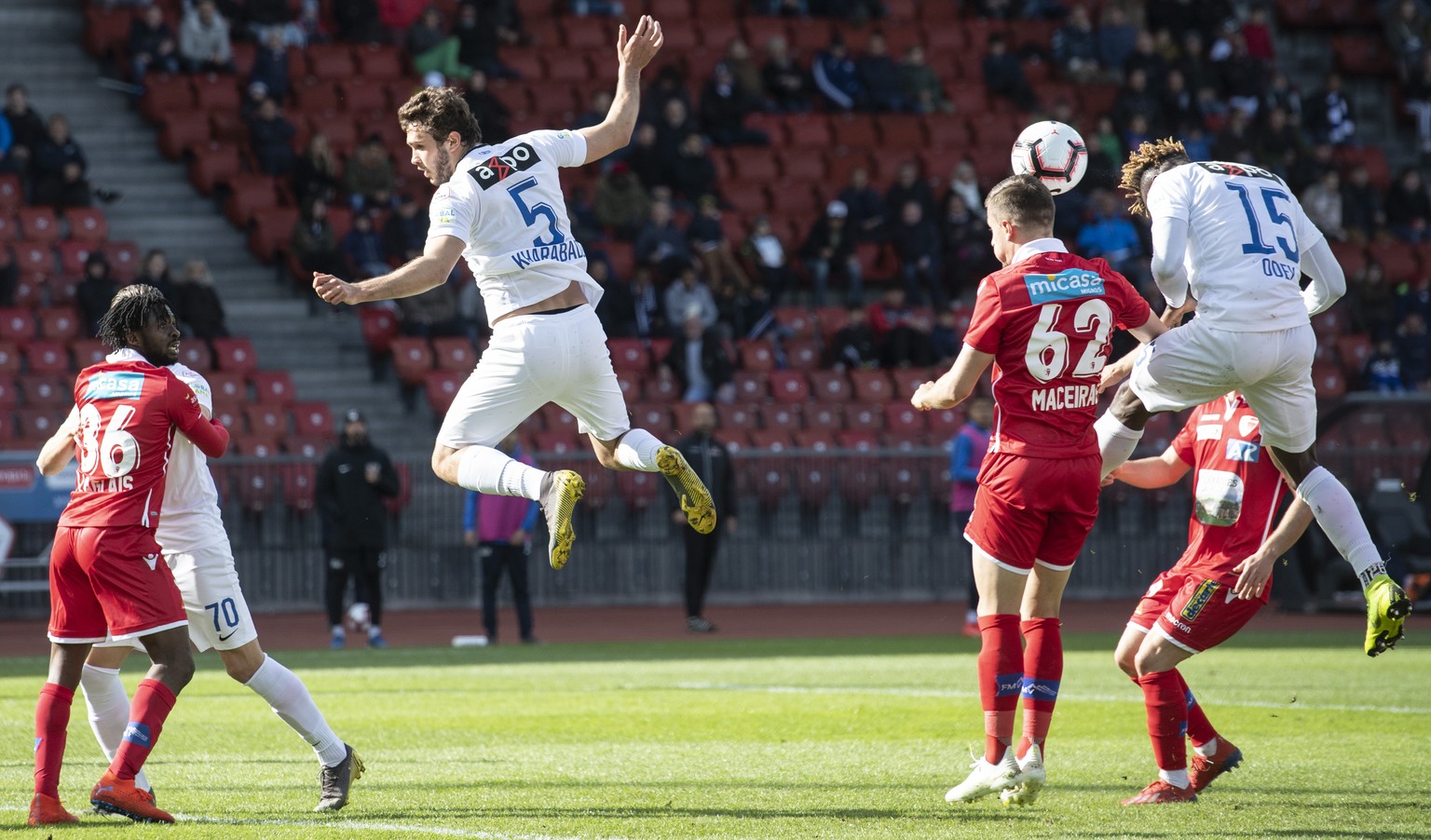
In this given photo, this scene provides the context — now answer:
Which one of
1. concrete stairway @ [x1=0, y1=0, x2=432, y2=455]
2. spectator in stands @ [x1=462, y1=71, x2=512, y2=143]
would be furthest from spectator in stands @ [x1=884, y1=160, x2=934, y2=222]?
concrete stairway @ [x1=0, y1=0, x2=432, y2=455]

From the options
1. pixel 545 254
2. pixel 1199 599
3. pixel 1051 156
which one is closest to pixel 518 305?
pixel 545 254

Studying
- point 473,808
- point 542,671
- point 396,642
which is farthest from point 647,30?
point 396,642

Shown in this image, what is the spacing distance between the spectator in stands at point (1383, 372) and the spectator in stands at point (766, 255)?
7.71 m

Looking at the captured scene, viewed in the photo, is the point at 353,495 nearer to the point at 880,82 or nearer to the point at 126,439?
the point at 126,439

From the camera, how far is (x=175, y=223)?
2177 centimetres

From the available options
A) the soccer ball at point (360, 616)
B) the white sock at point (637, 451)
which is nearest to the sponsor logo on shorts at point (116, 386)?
the white sock at point (637, 451)

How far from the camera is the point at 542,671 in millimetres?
13250

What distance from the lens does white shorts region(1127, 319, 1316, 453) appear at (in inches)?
267

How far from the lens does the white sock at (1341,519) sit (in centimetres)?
711

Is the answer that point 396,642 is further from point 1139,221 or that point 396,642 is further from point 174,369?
point 1139,221

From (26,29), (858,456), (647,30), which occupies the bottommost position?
(858,456)

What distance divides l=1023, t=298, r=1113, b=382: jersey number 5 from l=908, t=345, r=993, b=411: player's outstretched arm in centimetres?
17

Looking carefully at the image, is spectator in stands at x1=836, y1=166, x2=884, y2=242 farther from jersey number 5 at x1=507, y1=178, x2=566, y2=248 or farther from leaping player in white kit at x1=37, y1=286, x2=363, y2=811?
leaping player in white kit at x1=37, y1=286, x2=363, y2=811

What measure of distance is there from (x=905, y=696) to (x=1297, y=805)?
15.0 feet
